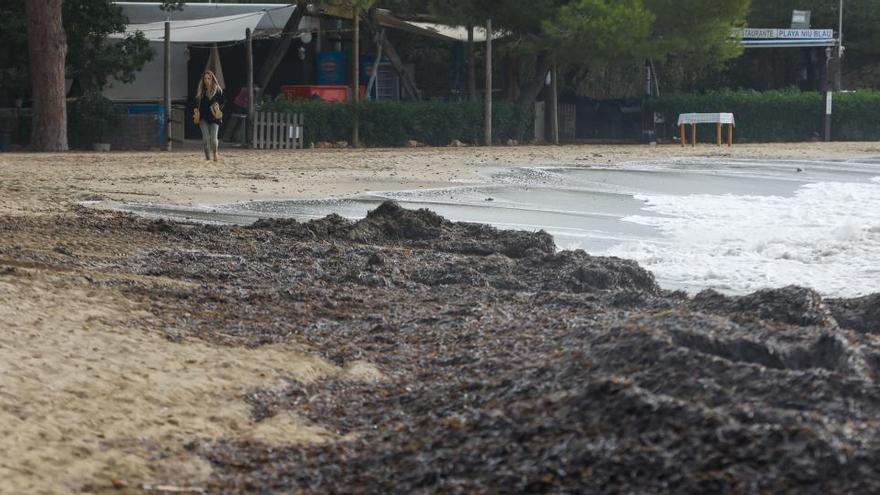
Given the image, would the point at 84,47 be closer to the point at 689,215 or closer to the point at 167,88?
the point at 167,88

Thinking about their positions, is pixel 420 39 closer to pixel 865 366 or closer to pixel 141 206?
pixel 141 206

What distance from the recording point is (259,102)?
3350 centimetres

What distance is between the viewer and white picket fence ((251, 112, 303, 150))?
102 feet

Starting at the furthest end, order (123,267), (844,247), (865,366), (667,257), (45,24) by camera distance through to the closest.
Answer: (45,24) → (844,247) → (667,257) → (123,267) → (865,366)

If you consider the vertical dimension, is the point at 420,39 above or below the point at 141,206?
above

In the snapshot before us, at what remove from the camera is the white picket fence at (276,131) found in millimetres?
31125

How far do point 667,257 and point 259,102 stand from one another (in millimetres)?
22716

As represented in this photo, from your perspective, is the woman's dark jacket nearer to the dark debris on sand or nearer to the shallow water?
the shallow water

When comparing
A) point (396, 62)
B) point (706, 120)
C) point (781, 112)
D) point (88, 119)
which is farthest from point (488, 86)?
point (781, 112)

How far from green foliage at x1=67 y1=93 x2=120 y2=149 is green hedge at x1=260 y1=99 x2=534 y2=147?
3.78 metres

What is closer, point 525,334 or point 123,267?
point 525,334

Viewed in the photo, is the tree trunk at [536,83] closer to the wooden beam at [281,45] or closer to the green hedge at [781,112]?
the green hedge at [781,112]

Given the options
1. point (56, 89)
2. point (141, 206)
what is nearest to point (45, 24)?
point (56, 89)

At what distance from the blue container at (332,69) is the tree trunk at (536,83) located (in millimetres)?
5215
